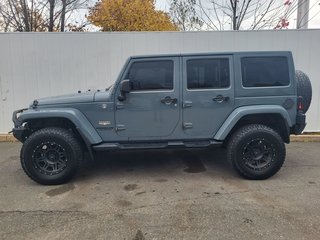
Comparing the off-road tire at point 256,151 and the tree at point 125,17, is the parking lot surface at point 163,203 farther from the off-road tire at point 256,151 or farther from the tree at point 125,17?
the tree at point 125,17

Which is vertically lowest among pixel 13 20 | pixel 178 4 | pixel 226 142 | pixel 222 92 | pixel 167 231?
pixel 167 231

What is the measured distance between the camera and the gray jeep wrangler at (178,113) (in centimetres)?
441

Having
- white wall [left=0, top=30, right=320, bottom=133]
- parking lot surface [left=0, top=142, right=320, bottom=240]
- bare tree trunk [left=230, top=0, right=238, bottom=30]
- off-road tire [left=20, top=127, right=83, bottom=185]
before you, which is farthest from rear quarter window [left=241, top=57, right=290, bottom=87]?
bare tree trunk [left=230, top=0, right=238, bottom=30]

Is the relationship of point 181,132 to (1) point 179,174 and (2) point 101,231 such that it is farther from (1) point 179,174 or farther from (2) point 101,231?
(2) point 101,231

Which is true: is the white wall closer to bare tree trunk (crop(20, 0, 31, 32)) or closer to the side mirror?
the side mirror

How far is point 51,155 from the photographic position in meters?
4.46

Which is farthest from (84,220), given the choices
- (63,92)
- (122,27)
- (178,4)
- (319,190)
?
(122,27)

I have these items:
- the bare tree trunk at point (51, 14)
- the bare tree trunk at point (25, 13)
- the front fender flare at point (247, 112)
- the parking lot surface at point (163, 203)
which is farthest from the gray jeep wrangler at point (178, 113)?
the bare tree trunk at point (51, 14)

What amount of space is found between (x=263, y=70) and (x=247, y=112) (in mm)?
731

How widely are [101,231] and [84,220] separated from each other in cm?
34

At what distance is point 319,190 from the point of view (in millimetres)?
4109

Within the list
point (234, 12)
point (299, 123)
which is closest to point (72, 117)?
point (299, 123)

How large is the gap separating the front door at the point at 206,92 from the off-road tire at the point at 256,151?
0.40m

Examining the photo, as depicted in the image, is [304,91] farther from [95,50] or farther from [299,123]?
[95,50]
